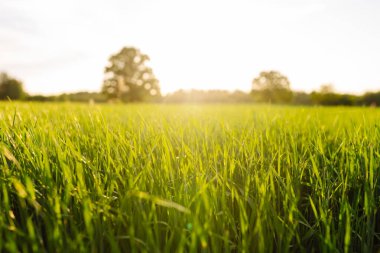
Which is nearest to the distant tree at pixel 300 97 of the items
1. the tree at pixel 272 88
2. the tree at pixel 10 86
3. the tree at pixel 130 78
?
the tree at pixel 272 88

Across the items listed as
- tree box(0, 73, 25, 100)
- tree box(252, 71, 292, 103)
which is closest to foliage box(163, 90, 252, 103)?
tree box(252, 71, 292, 103)

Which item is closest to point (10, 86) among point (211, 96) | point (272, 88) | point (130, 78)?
point (130, 78)

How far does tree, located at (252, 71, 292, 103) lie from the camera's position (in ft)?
160

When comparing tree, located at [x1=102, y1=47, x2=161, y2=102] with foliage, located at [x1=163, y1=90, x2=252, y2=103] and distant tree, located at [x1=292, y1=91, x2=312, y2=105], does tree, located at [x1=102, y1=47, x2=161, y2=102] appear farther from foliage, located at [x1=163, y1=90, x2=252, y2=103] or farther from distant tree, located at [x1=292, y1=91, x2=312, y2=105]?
distant tree, located at [x1=292, y1=91, x2=312, y2=105]

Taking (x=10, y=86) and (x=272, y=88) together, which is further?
(x=272, y=88)

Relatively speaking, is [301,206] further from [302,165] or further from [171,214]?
[171,214]

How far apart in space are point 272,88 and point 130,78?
21984mm

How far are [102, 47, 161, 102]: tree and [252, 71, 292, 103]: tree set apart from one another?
17715 millimetres

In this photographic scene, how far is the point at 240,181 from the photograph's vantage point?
141cm

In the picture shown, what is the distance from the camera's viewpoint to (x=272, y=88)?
4997 cm

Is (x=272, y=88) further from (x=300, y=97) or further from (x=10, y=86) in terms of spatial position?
(x=10, y=86)

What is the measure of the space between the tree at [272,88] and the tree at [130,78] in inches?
697

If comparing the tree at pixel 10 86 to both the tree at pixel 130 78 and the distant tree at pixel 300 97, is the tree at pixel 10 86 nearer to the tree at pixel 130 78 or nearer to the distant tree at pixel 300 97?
the tree at pixel 130 78

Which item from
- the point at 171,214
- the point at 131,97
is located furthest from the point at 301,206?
the point at 131,97
